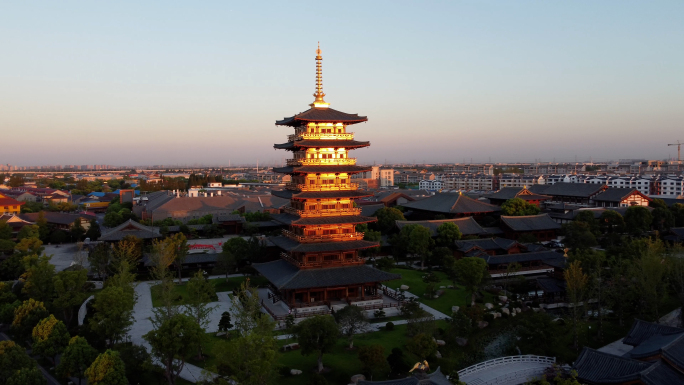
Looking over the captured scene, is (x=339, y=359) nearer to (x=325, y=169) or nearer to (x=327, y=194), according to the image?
(x=327, y=194)

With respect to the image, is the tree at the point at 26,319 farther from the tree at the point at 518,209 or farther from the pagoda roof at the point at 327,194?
the tree at the point at 518,209

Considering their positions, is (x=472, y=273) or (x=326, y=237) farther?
(x=326, y=237)

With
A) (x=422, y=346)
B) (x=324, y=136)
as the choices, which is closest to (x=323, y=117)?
(x=324, y=136)

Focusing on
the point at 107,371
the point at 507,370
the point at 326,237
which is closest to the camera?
the point at 107,371

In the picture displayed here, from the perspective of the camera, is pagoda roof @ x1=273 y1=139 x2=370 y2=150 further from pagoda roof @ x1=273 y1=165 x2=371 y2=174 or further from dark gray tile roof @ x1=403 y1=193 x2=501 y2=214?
dark gray tile roof @ x1=403 y1=193 x2=501 y2=214

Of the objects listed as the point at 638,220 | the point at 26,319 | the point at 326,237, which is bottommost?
the point at 26,319

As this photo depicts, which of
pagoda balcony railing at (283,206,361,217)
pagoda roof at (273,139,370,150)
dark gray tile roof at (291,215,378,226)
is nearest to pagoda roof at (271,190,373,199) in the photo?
pagoda balcony railing at (283,206,361,217)

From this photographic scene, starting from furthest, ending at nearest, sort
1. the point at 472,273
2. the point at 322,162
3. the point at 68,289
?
the point at 322,162 < the point at 472,273 < the point at 68,289
